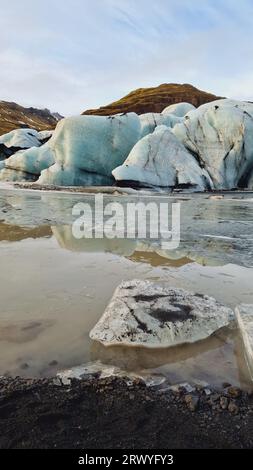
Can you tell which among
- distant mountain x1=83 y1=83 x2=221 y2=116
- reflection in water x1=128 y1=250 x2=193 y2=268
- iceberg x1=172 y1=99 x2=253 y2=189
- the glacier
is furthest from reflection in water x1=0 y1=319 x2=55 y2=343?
distant mountain x1=83 y1=83 x2=221 y2=116

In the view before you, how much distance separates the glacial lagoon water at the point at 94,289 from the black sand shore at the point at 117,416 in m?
0.19

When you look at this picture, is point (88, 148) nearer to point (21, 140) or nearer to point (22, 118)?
point (21, 140)

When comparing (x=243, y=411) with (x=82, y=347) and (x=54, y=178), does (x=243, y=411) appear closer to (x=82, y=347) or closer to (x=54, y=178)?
(x=82, y=347)

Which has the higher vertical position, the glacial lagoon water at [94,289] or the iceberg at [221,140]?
the iceberg at [221,140]

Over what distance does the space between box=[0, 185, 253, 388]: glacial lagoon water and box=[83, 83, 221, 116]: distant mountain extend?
1835 inches

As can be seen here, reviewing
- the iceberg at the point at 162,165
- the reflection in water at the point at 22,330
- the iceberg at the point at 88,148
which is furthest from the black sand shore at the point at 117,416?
the iceberg at the point at 88,148

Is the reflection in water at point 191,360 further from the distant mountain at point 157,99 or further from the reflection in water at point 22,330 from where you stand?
the distant mountain at point 157,99

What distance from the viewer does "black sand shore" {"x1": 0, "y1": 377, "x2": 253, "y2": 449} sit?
1.67 metres

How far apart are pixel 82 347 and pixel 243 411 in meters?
1.14

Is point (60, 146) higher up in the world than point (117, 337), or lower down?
higher up

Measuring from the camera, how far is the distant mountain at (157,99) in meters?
52.3

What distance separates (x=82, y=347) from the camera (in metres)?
2.59
